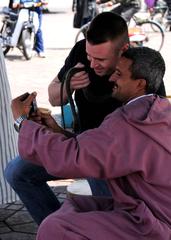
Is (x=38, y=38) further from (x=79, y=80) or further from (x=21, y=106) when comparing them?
(x=21, y=106)

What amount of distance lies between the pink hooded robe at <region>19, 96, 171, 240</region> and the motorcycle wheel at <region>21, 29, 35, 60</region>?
907 centimetres

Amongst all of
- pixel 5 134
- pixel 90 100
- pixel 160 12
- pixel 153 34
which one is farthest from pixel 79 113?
pixel 160 12

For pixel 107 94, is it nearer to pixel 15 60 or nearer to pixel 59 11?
pixel 15 60

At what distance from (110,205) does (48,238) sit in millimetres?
355

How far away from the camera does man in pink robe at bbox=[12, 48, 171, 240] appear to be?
7.75 feet

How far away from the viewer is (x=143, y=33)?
11.0 meters

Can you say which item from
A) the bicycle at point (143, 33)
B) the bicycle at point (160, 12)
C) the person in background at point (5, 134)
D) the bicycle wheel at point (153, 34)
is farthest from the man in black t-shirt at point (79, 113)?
the bicycle at point (160, 12)

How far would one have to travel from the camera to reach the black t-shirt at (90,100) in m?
3.20

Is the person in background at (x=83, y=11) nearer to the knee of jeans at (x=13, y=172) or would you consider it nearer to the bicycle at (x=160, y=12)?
the bicycle at (x=160, y=12)

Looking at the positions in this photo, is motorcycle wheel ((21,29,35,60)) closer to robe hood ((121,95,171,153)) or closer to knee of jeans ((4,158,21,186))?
knee of jeans ((4,158,21,186))

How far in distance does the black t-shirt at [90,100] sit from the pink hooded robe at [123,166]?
740 millimetres

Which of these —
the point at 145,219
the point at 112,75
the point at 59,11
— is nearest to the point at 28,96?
the point at 112,75

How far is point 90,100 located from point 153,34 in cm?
1220

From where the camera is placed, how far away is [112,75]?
2613 mm
